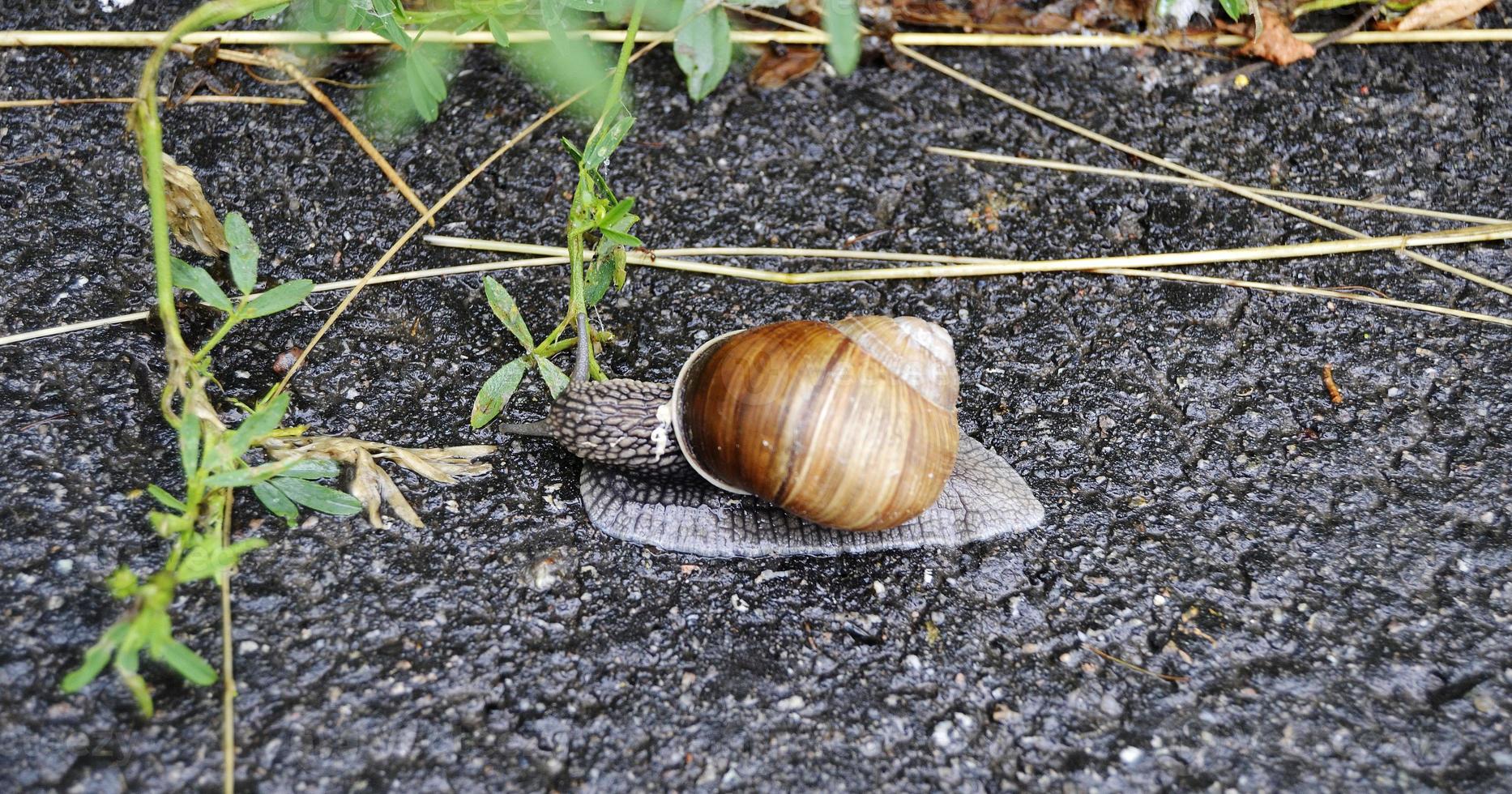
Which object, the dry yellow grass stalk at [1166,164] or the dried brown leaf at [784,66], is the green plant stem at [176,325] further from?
the dry yellow grass stalk at [1166,164]

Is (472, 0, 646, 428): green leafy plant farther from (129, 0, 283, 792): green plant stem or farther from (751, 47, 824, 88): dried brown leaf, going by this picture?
(751, 47, 824, 88): dried brown leaf

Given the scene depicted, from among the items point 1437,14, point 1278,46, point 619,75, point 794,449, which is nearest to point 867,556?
point 794,449

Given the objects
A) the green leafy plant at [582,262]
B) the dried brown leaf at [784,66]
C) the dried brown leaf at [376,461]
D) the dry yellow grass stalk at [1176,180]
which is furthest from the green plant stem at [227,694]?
the dry yellow grass stalk at [1176,180]

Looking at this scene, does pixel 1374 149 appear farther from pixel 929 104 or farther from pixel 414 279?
pixel 414 279

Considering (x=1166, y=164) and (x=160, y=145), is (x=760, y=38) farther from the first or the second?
(x=160, y=145)

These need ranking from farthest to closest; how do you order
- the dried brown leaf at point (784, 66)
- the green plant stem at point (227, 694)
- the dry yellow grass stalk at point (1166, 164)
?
the dried brown leaf at point (784, 66)
the dry yellow grass stalk at point (1166, 164)
the green plant stem at point (227, 694)

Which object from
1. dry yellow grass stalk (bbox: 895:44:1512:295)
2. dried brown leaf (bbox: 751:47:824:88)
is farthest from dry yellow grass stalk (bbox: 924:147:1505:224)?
dried brown leaf (bbox: 751:47:824:88)
